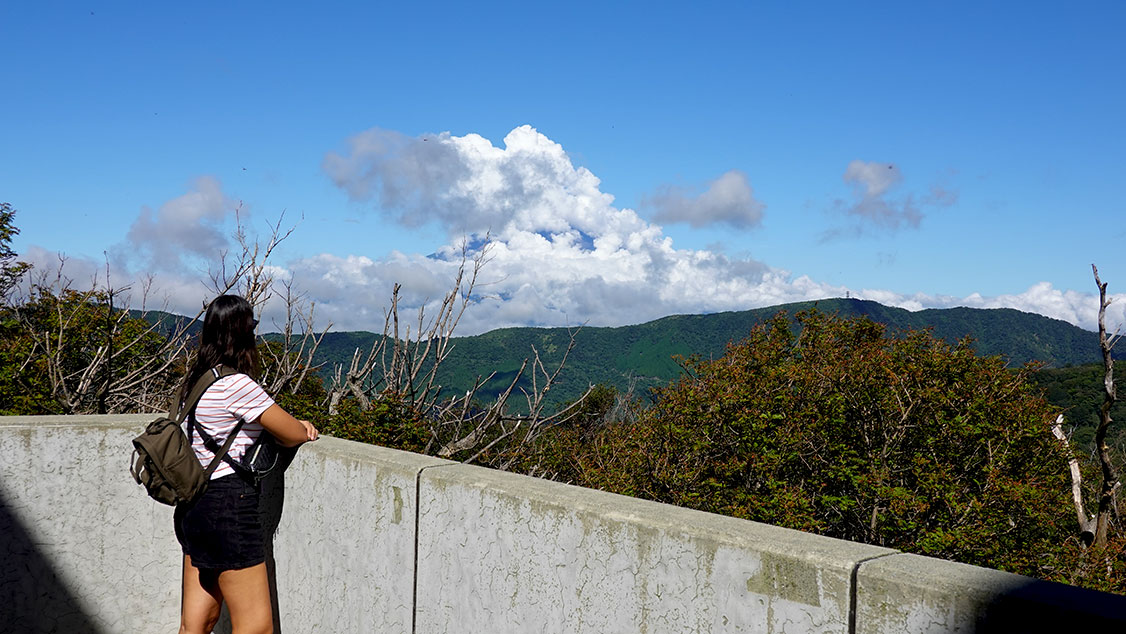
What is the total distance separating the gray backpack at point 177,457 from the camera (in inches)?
114

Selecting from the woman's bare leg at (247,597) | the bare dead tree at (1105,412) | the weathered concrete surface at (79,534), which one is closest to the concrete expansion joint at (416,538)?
the woman's bare leg at (247,597)

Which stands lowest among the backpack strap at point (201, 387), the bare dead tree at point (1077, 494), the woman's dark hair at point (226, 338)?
the bare dead tree at point (1077, 494)

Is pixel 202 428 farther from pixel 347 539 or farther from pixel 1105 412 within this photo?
pixel 1105 412

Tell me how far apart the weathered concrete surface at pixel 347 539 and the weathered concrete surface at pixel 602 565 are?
13cm

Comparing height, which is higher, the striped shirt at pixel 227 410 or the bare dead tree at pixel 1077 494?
the striped shirt at pixel 227 410

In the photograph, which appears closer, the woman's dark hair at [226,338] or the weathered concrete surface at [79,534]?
the woman's dark hair at [226,338]

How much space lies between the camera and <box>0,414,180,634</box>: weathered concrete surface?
394 centimetres

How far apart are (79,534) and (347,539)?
1.54 metres

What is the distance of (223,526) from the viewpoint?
118 inches

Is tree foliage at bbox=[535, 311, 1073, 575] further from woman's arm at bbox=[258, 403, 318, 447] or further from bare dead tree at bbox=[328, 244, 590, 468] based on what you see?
woman's arm at bbox=[258, 403, 318, 447]

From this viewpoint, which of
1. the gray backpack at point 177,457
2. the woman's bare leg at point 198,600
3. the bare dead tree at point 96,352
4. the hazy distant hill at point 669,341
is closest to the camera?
the gray backpack at point 177,457

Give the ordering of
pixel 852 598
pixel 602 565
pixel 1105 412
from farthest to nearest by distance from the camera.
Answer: pixel 1105 412
pixel 602 565
pixel 852 598

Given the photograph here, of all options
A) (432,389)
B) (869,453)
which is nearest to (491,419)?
(432,389)

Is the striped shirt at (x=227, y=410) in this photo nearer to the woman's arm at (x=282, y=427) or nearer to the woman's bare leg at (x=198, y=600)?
the woman's arm at (x=282, y=427)
